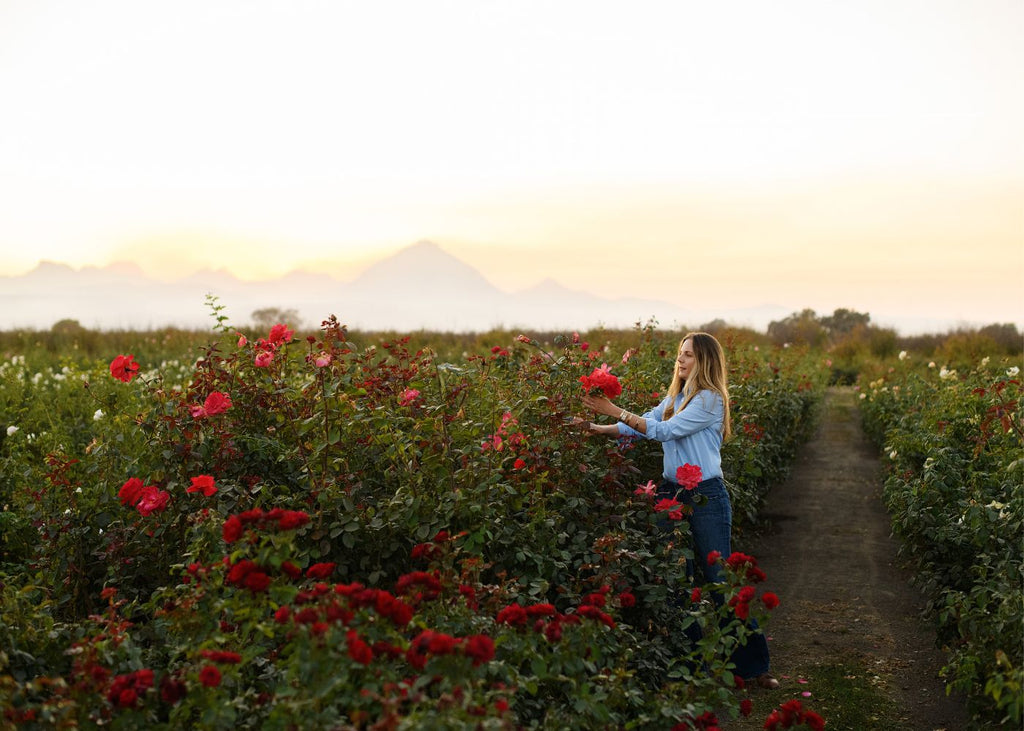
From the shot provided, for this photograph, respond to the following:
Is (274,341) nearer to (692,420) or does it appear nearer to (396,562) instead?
(396,562)

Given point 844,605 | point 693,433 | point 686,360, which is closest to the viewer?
point 693,433

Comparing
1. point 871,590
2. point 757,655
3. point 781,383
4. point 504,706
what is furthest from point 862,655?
point 781,383

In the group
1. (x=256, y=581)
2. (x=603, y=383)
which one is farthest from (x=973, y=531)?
(x=256, y=581)

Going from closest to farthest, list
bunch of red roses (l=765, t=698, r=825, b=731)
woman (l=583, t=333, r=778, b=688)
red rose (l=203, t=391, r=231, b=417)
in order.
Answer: bunch of red roses (l=765, t=698, r=825, b=731)
red rose (l=203, t=391, r=231, b=417)
woman (l=583, t=333, r=778, b=688)

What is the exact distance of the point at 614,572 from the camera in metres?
3.35

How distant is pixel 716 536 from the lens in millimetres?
4188

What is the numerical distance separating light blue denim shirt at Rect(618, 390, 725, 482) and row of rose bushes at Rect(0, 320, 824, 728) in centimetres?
24

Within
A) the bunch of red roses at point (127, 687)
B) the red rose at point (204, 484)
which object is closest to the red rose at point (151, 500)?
the red rose at point (204, 484)

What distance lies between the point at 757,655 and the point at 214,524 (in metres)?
2.74

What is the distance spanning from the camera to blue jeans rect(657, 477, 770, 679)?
4.19 metres

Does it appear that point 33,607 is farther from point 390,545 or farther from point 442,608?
point 442,608

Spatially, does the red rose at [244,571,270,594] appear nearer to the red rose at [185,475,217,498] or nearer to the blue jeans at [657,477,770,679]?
the red rose at [185,475,217,498]

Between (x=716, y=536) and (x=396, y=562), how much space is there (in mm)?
1646

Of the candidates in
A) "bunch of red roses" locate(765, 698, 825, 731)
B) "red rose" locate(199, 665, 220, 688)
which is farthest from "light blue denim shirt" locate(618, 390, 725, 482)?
"red rose" locate(199, 665, 220, 688)
